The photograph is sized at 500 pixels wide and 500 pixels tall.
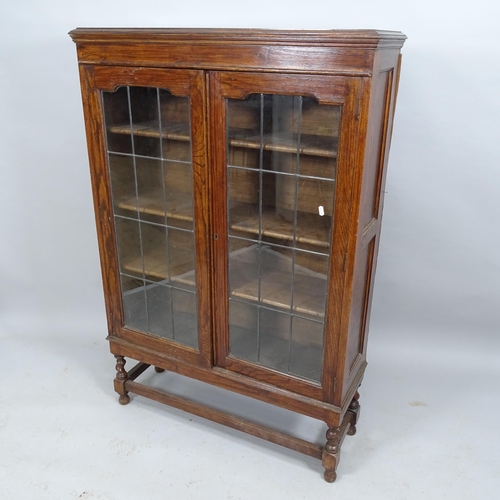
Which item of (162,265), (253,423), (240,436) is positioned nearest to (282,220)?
(162,265)

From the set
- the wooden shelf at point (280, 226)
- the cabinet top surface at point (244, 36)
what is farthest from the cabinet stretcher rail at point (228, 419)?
the cabinet top surface at point (244, 36)

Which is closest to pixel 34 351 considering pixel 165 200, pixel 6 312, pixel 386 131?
pixel 6 312

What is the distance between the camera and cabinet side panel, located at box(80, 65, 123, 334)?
1.98 meters

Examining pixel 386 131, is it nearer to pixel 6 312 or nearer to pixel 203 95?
pixel 203 95

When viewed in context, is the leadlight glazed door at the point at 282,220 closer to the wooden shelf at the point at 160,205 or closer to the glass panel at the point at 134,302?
the wooden shelf at the point at 160,205

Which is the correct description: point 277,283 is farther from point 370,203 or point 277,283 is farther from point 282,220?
point 370,203

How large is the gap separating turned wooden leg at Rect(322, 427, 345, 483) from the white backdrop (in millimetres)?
892

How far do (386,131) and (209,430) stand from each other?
1.47 meters

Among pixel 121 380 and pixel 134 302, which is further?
pixel 121 380

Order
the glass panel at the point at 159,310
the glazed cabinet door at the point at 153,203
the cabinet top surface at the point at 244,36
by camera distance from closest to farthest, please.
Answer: the cabinet top surface at the point at 244,36 < the glazed cabinet door at the point at 153,203 < the glass panel at the point at 159,310

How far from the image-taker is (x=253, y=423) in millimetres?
2189

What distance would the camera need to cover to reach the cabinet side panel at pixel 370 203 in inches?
65.3

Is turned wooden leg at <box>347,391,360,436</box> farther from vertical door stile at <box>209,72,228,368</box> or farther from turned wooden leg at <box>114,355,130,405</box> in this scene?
turned wooden leg at <box>114,355,130,405</box>

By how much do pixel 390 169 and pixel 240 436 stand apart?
1.38 metres
